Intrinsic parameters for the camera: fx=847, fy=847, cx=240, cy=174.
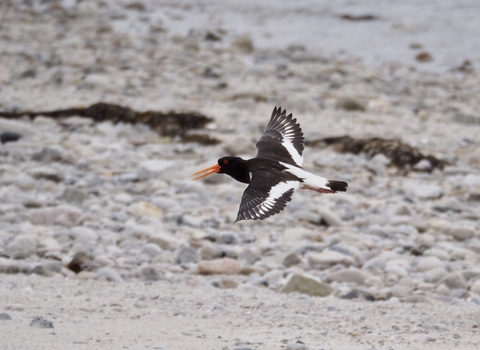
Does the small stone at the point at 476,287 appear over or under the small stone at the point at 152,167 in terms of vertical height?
over

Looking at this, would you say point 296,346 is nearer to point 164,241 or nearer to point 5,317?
point 5,317

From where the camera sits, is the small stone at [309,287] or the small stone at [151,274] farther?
the small stone at [151,274]

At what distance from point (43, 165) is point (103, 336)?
4877mm

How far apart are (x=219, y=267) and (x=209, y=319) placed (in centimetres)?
137

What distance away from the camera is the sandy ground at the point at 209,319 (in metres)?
4.91

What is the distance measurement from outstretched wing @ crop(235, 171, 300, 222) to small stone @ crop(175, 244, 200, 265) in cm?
129

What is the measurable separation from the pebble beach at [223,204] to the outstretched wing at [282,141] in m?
0.91

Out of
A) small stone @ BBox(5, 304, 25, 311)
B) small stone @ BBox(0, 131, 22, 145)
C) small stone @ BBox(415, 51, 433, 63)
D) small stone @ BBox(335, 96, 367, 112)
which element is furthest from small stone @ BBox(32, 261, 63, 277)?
small stone @ BBox(415, 51, 433, 63)

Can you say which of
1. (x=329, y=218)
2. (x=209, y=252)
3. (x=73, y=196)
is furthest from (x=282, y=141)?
(x=73, y=196)

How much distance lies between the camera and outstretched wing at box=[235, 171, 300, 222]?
5512mm

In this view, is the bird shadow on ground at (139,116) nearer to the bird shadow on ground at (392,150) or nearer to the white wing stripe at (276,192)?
the bird shadow on ground at (392,150)

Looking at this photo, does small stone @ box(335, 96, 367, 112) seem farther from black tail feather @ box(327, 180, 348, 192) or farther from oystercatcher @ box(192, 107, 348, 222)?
black tail feather @ box(327, 180, 348, 192)

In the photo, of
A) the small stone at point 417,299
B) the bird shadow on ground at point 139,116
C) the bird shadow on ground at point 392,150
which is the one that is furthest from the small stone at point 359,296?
the bird shadow on ground at point 139,116

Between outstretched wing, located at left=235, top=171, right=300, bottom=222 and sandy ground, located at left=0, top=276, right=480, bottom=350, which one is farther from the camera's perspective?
outstretched wing, located at left=235, top=171, right=300, bottom=222
